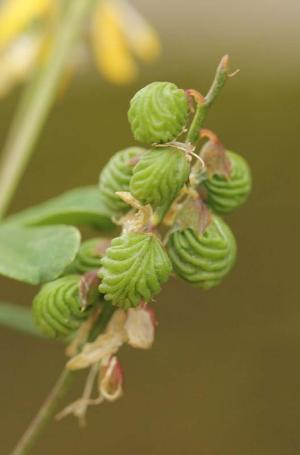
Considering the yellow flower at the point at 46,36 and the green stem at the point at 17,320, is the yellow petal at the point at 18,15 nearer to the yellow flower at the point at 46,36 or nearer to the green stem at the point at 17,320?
the yellow flower at the point at 46,36

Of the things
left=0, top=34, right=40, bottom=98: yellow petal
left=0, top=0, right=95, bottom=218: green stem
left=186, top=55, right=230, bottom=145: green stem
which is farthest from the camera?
left=0, top=34, right=40, bottom=98: yellow petal

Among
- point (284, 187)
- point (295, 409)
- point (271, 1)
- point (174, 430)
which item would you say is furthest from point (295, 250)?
point (271, 1)

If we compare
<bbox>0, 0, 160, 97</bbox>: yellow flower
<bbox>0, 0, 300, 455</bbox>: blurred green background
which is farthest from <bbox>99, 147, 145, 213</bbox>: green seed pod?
<bbox>0, 0, 300, 455</bbox>: blurred green background

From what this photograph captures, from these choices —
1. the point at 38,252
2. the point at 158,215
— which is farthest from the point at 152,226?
the point at 38,252

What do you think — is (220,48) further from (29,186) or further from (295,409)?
(295,409)

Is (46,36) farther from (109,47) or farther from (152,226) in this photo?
(152,226)

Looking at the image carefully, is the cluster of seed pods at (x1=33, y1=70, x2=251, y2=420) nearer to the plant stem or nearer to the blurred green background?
the plant stem
